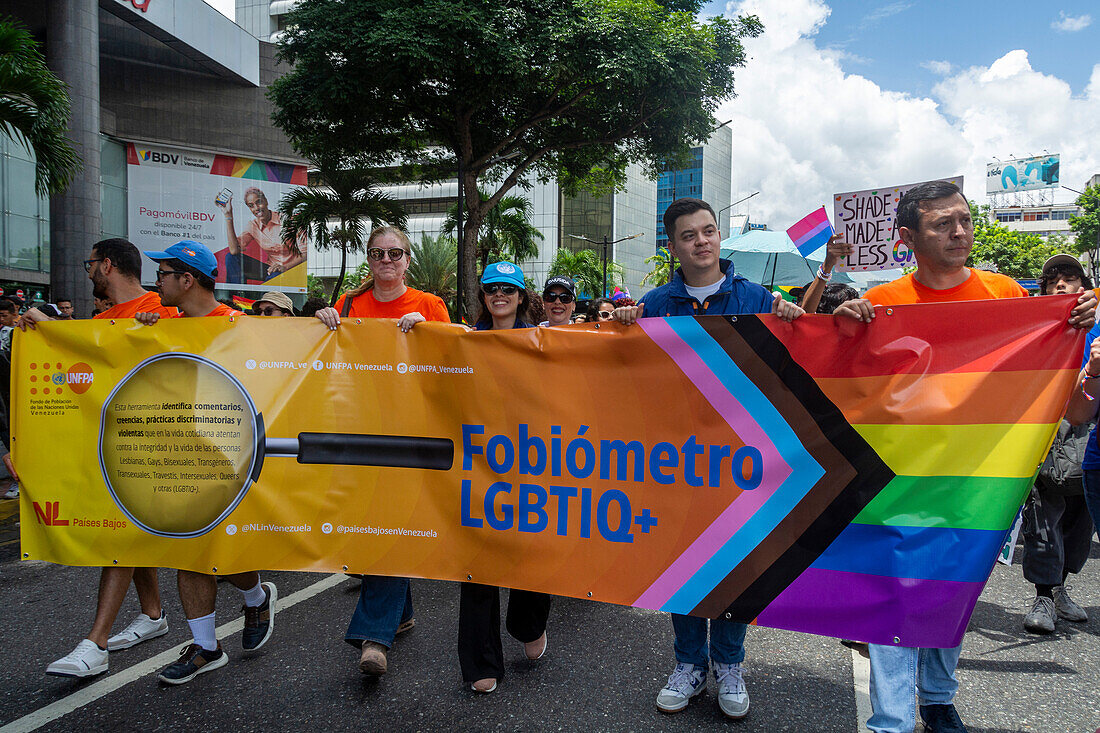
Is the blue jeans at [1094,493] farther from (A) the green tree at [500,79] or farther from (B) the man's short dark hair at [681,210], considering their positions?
(A) the green tree at [500,79]

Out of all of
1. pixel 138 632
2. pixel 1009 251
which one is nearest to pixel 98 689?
pixel 138 632

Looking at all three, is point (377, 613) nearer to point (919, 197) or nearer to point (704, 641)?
point (704, 641)

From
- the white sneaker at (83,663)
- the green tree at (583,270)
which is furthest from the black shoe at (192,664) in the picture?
the green tree at (583,270)

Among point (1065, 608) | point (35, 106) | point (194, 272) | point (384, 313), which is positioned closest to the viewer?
point (194, 272)

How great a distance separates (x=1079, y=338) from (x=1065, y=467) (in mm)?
2108

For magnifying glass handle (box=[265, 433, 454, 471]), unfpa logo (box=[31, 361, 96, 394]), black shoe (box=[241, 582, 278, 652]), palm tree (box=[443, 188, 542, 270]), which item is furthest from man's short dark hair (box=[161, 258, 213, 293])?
palm tree (box=[443, 188, 542, 270])

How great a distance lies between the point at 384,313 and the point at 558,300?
5.56 feet

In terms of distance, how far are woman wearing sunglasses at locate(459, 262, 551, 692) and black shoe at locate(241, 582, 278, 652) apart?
43.0 inches

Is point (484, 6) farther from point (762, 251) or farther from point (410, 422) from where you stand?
point (410, 422)

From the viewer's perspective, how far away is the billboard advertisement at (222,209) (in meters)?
36.5

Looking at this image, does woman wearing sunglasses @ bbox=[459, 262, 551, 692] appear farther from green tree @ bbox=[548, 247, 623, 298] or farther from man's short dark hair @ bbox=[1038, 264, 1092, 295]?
green tree @ bbox=[548, 247, 623, 298]

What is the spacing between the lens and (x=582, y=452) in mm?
3004

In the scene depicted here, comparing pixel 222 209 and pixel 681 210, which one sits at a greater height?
pixel 222 209

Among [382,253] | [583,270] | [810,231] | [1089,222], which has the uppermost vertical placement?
[1089,222]
